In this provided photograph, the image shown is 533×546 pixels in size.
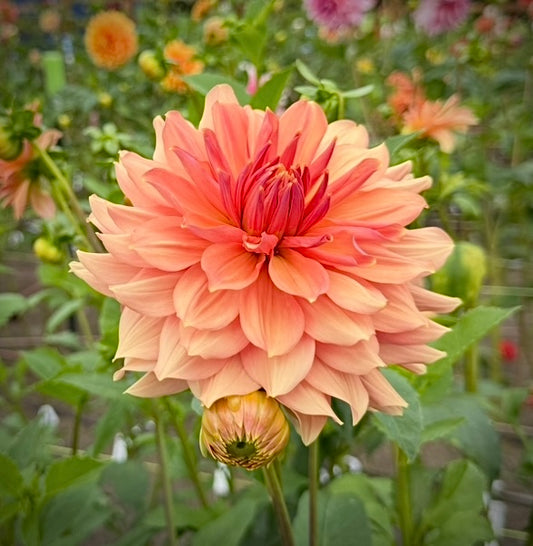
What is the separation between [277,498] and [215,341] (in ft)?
0.46

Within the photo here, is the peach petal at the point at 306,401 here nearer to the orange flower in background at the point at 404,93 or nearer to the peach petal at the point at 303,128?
the peach petal at the point at 303,128

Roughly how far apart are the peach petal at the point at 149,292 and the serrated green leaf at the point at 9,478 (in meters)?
0.25

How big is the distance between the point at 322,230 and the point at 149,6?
1942mm

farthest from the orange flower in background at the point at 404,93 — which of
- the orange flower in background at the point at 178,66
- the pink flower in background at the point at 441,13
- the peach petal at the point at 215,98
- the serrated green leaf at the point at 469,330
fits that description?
the peach petal at the point at 215,98

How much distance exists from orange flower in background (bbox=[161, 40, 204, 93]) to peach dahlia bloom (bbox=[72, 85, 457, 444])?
A: 0.43 m

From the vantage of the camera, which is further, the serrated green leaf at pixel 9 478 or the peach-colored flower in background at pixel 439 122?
the peach-colored flower in background at pixel 439 122

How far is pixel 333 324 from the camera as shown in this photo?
294mm

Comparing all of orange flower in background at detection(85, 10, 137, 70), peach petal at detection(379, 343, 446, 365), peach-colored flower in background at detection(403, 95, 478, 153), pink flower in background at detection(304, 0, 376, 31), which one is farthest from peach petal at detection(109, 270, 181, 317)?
orange flower in background at detection(85, 10, 137, 70)

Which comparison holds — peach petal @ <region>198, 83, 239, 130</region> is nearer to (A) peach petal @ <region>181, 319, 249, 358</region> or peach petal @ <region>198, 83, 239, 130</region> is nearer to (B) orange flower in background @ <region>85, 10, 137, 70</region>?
(A) peach petal @ <region>181, 319, 249, 358</region>

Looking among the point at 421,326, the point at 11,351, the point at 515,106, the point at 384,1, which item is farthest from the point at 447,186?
the point at 11,351

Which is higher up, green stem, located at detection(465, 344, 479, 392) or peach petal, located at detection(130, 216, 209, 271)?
peach petal, located at detection(130, 216, 209, 271)

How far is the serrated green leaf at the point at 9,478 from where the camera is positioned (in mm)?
476

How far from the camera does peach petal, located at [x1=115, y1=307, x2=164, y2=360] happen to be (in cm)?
30

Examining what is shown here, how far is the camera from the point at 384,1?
1122mm
